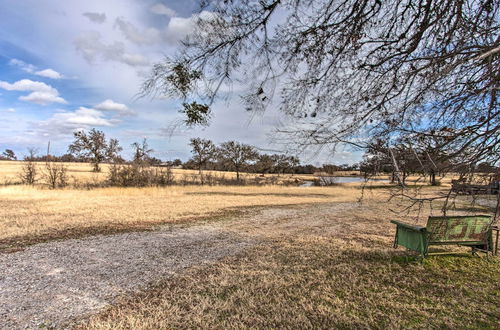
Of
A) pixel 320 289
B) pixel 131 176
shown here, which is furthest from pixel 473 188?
pixel 131 176

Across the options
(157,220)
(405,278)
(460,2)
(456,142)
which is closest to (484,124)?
(456,142)

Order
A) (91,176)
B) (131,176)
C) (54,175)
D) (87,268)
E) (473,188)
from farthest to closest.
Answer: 1. (91,176)
2. (131,176)
3. (54,175)
4. (87,268)
5. (473,188)

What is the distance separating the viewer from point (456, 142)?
2.70 meters

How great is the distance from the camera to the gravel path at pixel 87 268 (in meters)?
3.65

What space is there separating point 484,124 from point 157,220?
10132 millimetres

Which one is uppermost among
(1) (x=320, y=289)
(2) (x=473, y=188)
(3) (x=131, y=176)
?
(2) (x=473, y=188)

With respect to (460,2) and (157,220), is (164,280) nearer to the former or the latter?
(460,2)

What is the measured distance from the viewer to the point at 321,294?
157 inches

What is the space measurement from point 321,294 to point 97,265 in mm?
4275

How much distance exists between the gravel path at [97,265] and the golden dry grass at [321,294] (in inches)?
19.6

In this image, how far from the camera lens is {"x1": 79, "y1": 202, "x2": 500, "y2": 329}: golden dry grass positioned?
10.8ft

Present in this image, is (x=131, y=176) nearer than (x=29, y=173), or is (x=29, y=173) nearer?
(x=29, y=173)

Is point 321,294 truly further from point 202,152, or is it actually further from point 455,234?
point 202,152

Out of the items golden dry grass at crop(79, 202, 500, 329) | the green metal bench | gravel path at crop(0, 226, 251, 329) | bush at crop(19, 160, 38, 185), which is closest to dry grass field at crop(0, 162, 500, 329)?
golden dry grass at crop(79, 202, 500, 329)
